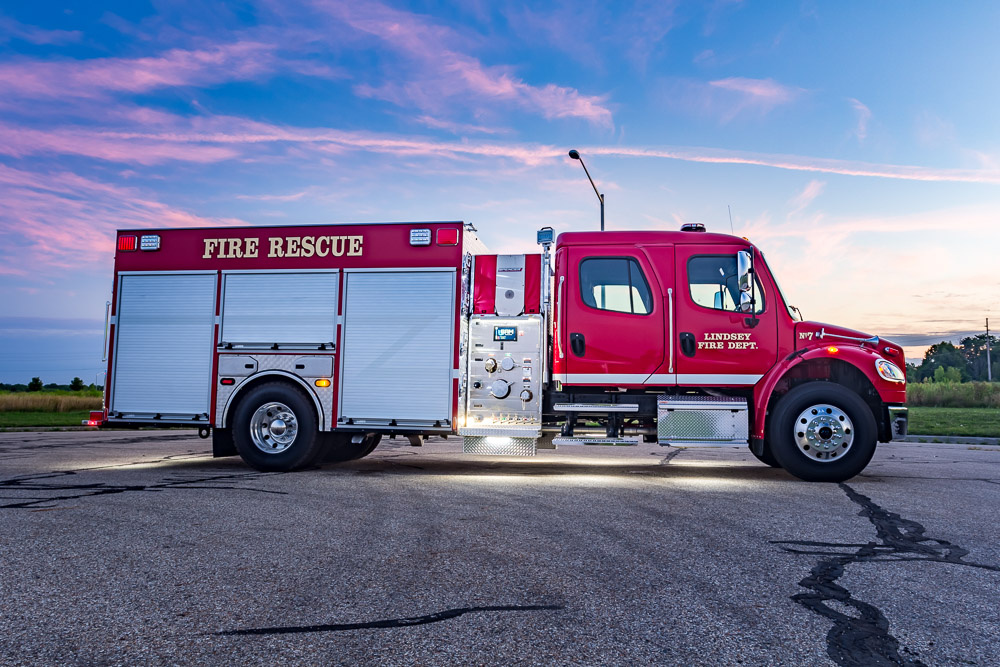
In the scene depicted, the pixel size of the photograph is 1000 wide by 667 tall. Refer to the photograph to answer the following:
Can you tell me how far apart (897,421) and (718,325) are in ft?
7.51

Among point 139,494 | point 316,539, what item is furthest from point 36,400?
point 316,539

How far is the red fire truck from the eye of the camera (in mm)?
8797

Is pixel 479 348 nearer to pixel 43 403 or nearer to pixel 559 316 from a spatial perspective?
pixel 559 316

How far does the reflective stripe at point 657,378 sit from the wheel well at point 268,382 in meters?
3.09

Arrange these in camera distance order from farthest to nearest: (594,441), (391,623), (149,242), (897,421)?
(149,242) → (594,441) → (897,421) → (391,623)

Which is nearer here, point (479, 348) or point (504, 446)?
point (504, 446)

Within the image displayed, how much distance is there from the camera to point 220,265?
10047 mm

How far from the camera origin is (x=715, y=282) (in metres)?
9.02

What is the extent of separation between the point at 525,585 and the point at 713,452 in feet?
34.3

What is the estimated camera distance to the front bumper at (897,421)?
8.55 metres

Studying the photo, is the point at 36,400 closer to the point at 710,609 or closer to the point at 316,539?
the point at 316,539

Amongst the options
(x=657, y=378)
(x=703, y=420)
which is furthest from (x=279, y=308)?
(x=703, y=420)

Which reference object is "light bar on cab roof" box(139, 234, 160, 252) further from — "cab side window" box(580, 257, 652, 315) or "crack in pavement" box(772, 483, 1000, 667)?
"crack in pavement" box(772, 483, 1000, 667)

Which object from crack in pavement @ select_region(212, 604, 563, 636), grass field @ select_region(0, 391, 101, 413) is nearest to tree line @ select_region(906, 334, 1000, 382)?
grass field @ select_region(0, 391, 101, 413)
